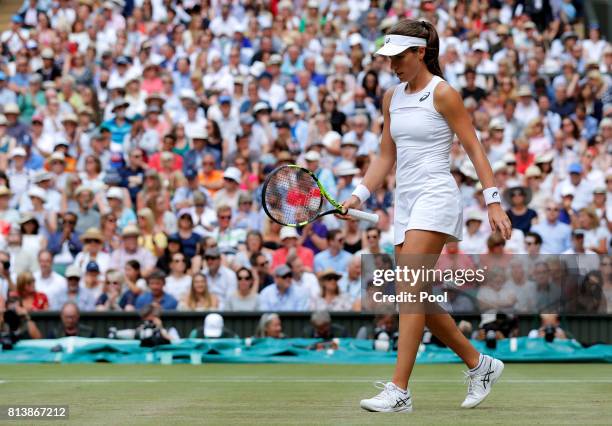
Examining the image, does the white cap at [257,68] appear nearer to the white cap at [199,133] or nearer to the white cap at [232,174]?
the white cap at [199,133]

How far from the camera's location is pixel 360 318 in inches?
498

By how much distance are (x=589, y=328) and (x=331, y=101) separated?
567 centimetres

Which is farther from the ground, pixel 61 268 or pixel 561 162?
pixel 561 162

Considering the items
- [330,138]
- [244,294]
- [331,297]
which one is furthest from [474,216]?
[244,294]

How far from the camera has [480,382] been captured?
6.37 metres

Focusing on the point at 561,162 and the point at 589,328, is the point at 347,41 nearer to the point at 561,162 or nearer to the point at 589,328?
the point at 561,162

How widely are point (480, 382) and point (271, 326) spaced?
6.31 metres

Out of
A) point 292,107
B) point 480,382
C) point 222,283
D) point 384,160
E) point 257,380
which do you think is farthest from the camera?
point 292,107

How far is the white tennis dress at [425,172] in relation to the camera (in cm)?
619

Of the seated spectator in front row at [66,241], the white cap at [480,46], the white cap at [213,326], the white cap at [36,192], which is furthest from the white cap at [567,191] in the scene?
the white cap at [36,192]

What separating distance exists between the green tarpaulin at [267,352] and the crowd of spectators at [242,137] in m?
0.99

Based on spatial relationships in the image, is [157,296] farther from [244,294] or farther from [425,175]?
[425,175]

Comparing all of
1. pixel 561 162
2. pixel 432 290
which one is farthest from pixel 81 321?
pixel 432 290

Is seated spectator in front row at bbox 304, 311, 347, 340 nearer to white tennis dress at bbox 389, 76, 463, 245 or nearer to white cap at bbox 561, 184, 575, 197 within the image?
white cap at bbox 561, 184, 575, 197
